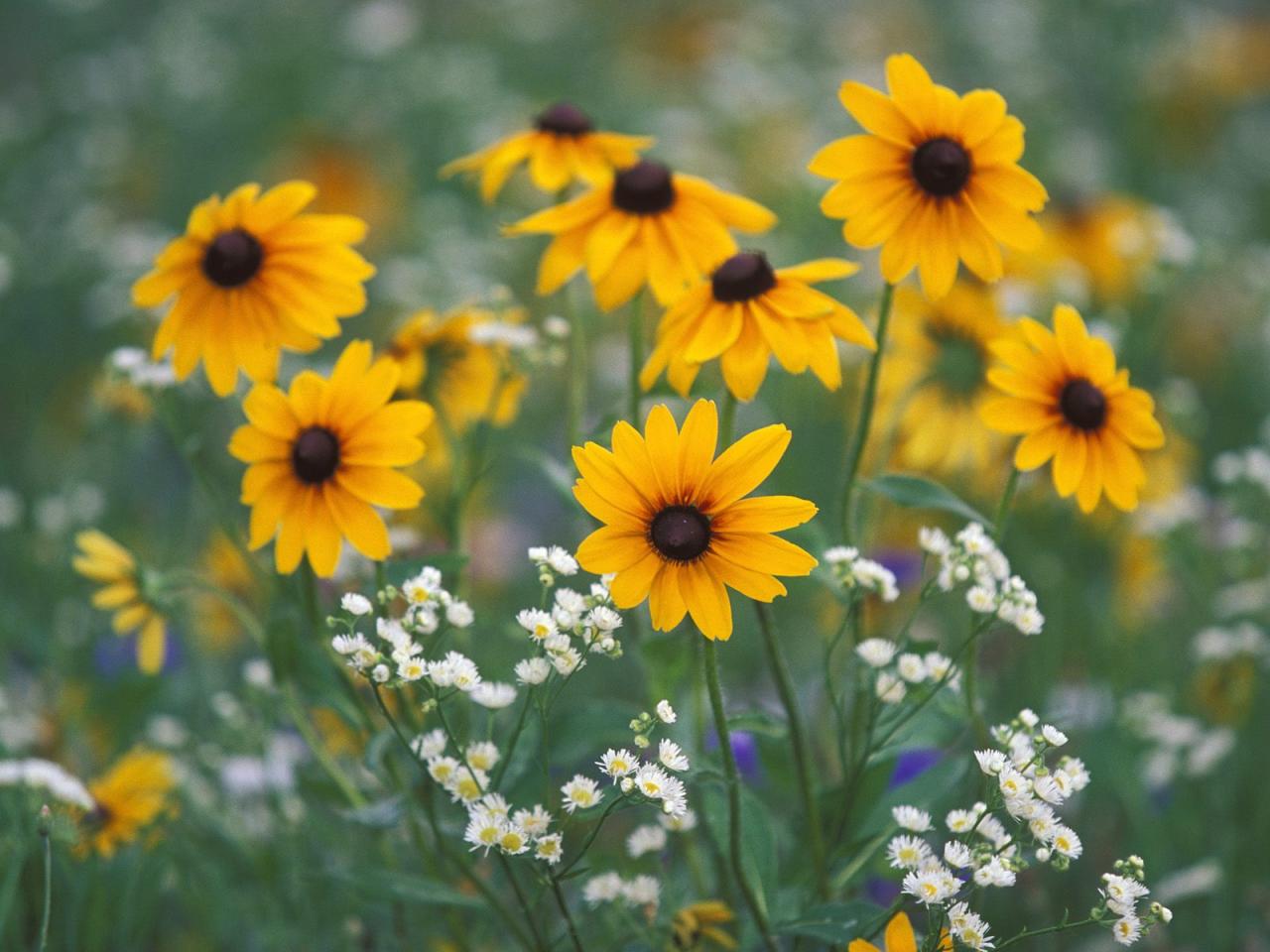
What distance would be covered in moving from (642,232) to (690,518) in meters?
0.37

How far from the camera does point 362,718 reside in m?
1.31

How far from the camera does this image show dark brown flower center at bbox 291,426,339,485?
1.11m

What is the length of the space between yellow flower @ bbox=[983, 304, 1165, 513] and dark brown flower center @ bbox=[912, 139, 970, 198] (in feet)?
0.45

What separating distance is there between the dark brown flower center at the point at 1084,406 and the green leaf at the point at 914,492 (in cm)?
12

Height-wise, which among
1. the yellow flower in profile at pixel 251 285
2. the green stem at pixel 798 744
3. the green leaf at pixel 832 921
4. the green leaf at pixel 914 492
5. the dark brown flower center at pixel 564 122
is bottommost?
the green leaf at pixel 832 921

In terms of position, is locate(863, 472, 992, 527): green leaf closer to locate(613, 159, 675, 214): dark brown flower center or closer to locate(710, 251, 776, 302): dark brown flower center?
locate(710, 251, 776, 302): dark brown flower center

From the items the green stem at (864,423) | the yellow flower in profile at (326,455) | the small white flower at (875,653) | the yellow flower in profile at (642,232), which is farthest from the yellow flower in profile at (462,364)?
the small white flower at (875,653)

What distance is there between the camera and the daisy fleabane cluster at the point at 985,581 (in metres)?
1.11

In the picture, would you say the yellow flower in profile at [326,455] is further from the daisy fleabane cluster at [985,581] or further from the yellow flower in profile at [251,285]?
the daisy fleabane cluster at [985,581]

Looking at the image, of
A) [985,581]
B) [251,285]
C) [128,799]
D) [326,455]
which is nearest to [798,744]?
[985,581]

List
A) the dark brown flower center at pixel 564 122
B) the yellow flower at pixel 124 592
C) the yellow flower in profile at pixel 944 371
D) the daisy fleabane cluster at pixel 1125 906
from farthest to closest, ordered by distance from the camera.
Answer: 1. the yellow flower in profile at pixel 944 371
2. the dark brown flower center at pixel 564 122
3. the yellow flower at pixel 124 592
4. the daisy fleabane cluster at pixel 1125 906

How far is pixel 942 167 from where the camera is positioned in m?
1.15

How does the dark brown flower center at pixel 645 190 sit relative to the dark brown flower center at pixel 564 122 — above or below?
below

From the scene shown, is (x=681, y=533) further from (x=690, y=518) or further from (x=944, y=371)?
(x=944, y=371)
